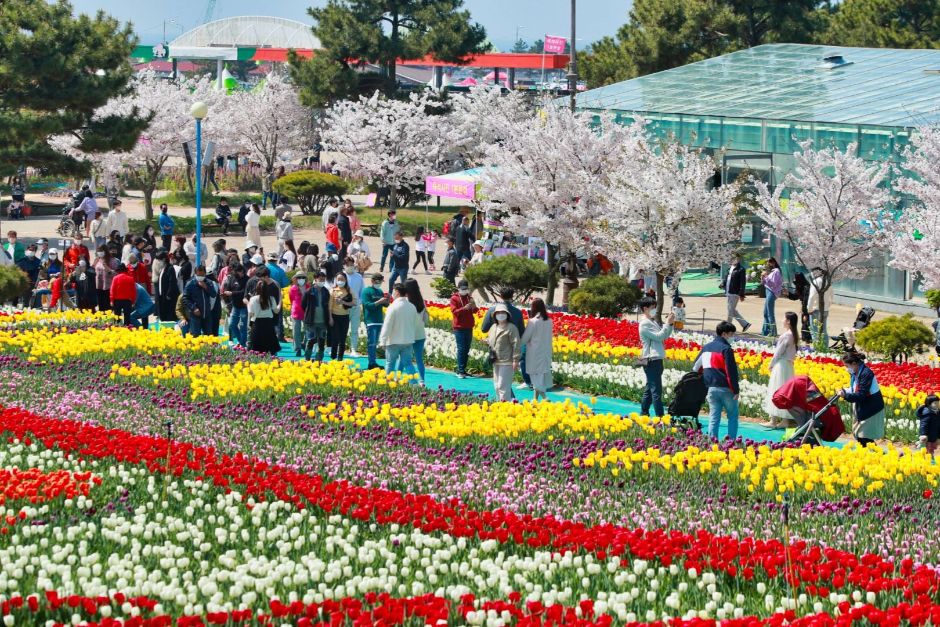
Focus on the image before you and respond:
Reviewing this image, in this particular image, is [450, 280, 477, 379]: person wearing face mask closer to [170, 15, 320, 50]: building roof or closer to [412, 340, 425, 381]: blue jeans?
[412, 340, 425, 381]: blue jeans

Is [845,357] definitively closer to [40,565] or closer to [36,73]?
[40,565]

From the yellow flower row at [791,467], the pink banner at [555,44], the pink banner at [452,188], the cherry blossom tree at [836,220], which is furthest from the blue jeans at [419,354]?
the pink banner at [555,44]

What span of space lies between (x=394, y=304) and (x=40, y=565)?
1002 centimetres

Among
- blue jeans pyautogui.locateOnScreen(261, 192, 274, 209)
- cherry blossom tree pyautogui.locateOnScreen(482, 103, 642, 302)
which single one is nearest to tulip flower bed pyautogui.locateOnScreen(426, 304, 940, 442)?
cherry blossom tree pyautogui.locateOnScreen(482, 103, 642, 302)

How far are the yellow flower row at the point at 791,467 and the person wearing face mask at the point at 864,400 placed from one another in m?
1.73

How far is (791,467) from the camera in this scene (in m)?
12.9

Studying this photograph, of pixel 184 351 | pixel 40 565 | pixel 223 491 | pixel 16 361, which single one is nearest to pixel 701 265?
pixel 184 351

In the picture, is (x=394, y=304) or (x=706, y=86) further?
(x=706, y=86)

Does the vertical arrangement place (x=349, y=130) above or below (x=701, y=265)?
above

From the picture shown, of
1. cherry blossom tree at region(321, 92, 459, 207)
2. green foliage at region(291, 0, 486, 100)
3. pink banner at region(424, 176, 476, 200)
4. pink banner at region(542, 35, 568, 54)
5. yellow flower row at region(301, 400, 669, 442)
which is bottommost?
yellow flower row at region(301, 400, 669, 442)

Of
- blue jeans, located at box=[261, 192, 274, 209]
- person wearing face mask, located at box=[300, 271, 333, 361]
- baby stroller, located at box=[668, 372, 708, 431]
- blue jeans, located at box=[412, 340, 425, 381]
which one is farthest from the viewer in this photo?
blue jeans, located at box=[261, 192, 274, 209]

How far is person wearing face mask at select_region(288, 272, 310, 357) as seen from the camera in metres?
20.7

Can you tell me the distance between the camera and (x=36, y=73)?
115ft

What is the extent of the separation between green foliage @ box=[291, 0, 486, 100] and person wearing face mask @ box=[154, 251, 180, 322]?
30.2 metres
